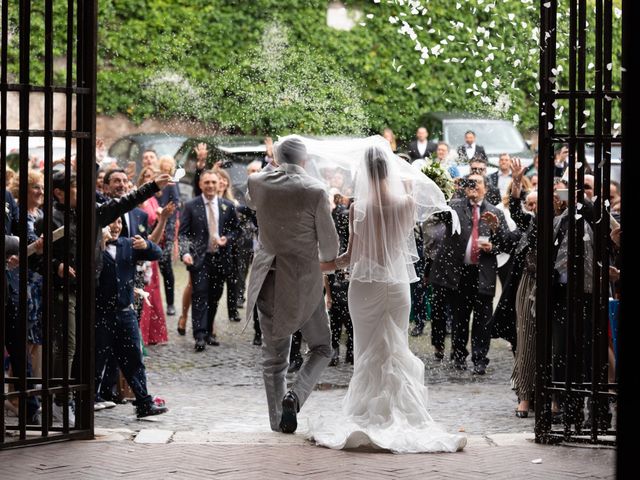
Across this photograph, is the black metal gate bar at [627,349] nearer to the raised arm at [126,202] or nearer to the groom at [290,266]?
the groom at [290,266]

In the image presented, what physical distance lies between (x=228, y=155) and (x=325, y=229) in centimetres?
1183

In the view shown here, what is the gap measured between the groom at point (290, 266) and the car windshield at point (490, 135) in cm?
1286

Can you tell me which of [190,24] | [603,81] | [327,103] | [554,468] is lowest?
[554,468]

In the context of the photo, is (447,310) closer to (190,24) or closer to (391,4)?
(391,4)

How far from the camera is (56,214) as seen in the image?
361 inches

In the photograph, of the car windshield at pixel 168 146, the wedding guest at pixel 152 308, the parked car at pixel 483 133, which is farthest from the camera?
the car windshield at pixel 168 146

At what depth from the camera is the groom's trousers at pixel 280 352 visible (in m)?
8.69

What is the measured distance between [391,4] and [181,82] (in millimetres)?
4734

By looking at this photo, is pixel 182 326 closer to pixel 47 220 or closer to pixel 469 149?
pixel 47 220

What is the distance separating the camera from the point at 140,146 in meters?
22.2

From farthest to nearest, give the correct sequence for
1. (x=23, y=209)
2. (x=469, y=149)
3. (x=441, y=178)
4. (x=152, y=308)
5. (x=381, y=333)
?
(x=469, y=149) → (x=152, y=308) → (x=441, y=178) → (x=381, y=333) → (x=23, y=209)

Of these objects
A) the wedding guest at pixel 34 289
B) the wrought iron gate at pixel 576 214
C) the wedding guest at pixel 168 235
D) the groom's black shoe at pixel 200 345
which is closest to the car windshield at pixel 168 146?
the wedding guest at pixel 168 235

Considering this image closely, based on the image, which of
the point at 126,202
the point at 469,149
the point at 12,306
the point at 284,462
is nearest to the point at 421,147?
the point at 469,149

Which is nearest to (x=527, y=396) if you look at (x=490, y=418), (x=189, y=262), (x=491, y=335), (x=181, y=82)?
(x=490, y=418)
